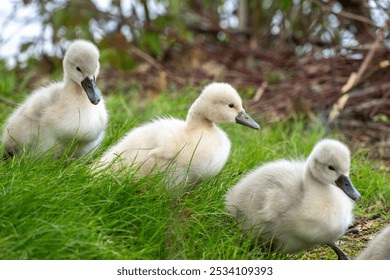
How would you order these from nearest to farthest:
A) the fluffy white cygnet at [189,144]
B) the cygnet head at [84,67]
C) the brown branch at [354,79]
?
the fluffy white cygnet at [189,144] → the cygnet head at [84,67] → the brown branch at [354,79]

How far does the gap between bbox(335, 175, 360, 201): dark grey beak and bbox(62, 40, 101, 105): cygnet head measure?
1458 mm

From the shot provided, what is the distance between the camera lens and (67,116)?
14.6 feet

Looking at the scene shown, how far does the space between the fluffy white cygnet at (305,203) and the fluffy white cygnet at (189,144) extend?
38 cm

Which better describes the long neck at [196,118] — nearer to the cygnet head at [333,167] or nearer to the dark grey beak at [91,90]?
the dark grey beak at [91,90]

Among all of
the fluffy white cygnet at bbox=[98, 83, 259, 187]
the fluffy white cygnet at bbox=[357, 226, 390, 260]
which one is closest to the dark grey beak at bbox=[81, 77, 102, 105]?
the fluffy white cygnet at bbox=[98, 83, 259, 187]

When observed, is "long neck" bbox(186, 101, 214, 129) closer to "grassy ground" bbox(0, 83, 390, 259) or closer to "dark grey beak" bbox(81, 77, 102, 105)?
"grassy ground" bbox(0, 83, 390, 259)

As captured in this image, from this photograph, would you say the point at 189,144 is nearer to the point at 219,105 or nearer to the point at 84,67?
the point at 219,105

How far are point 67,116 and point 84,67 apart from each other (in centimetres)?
30

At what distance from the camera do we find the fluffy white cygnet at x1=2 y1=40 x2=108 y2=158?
4.46 metres

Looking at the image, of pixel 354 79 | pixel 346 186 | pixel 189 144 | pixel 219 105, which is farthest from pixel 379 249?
pixel 354 79

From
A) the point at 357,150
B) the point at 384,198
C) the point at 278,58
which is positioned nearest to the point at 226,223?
the point at 384,198

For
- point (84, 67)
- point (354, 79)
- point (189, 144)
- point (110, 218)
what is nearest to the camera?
point (110, 218)

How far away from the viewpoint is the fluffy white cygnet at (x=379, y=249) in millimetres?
3523

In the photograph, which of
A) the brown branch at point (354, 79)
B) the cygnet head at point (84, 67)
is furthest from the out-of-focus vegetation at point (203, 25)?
the cygnet head at point (84, 67)
